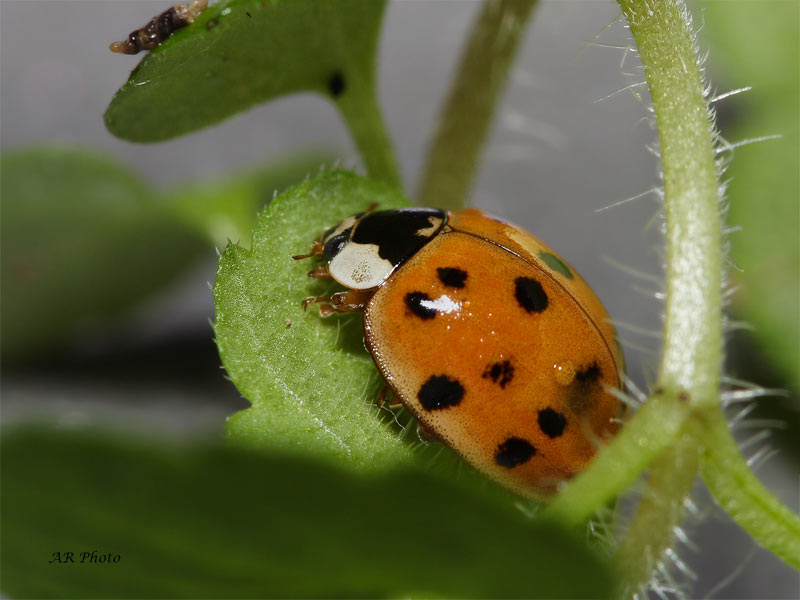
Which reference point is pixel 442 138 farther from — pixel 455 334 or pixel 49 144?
pixel 49 144

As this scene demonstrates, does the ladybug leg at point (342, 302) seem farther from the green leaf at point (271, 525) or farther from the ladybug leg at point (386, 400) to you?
the green leaf at point (271, 525)

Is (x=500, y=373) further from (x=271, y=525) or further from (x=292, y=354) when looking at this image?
(x=271, y=525)

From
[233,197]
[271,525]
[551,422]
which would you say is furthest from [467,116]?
[271,525]

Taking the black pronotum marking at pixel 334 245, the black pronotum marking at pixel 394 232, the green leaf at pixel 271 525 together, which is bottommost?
the black pronotum marking at pixel 394 232

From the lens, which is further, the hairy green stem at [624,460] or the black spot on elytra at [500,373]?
the black spot on elytra at [500,373]

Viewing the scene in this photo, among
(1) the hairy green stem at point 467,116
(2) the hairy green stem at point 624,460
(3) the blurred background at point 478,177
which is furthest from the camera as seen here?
(3) the blurred background at point 478,177

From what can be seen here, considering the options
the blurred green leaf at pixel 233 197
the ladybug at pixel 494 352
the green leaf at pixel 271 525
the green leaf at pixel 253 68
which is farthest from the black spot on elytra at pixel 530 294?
the blurred green leaf at pixel 233 197

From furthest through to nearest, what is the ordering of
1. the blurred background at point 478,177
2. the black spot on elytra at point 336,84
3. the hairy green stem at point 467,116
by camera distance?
the blurred background at point 478,177, the hairy green stem at point 467,116, the black spot on elytra at point 336,84
